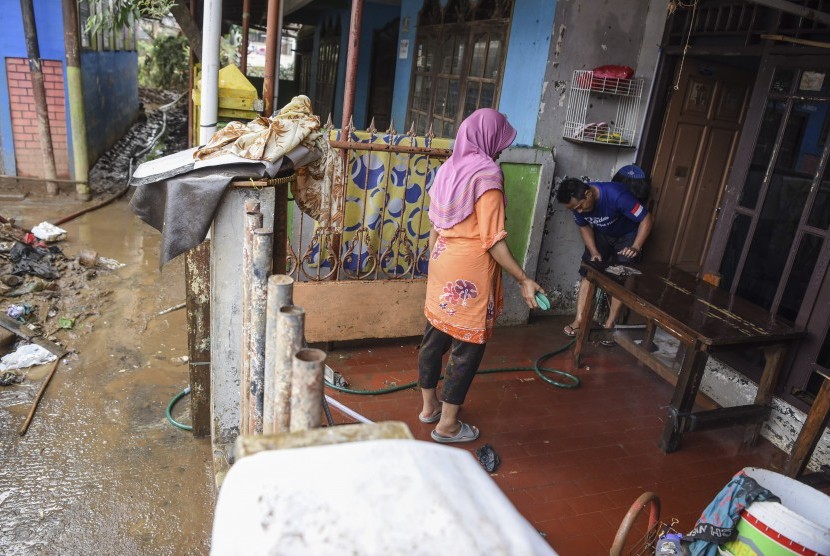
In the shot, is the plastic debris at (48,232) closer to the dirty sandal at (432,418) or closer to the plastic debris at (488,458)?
the dirty sandal at (432,418)

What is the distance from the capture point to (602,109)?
16.9 feet

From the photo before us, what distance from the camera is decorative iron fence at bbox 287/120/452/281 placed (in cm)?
422

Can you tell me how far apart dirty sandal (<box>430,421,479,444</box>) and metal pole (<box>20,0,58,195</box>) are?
23.9ft

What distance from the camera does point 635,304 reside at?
385 centimetres

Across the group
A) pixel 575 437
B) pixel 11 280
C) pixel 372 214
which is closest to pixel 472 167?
pixel 372 214

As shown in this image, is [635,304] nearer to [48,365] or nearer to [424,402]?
[424,402]

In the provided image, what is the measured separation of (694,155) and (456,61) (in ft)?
9.54

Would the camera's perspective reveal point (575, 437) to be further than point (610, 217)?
No

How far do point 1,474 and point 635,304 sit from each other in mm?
3898

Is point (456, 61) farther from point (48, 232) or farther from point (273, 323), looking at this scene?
point (273, 323)

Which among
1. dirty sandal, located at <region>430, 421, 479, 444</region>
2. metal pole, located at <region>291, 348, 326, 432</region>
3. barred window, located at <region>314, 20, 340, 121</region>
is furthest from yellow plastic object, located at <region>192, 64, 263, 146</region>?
barred window, located at <region>314, 20, 340, 121</region>

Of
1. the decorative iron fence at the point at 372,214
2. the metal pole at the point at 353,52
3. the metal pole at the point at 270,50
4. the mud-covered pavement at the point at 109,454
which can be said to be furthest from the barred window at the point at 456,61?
the mud-covered pavement at the point at 109,454

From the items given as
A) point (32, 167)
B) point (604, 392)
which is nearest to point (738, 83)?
point (604, 392)

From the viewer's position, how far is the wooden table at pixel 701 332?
343 centimetres
